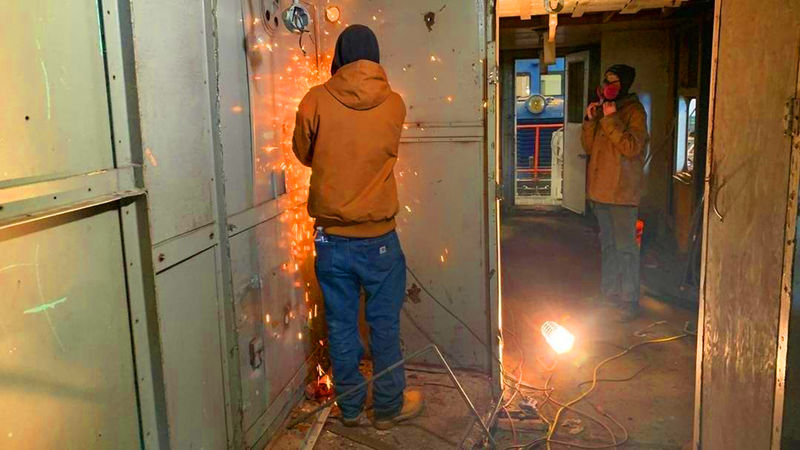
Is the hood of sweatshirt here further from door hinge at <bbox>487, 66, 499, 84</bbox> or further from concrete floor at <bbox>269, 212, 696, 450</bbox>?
concrete floor at <bbox>269, 212, 696, 450</bbox>

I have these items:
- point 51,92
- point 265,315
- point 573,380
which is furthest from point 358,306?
point 51,92

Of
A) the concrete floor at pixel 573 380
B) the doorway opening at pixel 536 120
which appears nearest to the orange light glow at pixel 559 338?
the concrete floor at pixel 573 380

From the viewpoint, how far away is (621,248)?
4469mm

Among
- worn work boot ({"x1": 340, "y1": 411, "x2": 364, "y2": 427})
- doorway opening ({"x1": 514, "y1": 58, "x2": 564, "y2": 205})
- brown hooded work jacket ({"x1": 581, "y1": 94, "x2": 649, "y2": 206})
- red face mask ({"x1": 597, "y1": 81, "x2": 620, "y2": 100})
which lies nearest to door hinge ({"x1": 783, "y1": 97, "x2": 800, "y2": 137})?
worn work boot ({"x1": 340, "y1": 411, "x2": 364, "y2": 427})

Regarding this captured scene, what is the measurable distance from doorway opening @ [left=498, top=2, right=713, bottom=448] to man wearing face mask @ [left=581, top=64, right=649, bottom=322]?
8 centimetres

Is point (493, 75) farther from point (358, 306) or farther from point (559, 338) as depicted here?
point (559, 338)

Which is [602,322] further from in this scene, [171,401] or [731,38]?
[171,401]

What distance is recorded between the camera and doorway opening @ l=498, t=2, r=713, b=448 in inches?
130

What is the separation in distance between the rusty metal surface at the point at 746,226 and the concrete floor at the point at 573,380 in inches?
34.2

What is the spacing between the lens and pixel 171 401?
195 centimetres

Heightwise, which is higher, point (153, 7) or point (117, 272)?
point (153, 7)

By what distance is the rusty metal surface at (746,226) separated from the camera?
1.81m

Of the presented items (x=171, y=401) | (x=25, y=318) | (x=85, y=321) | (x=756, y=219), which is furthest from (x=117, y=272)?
(x=756, y=219)

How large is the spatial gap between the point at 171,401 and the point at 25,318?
2.20ft
